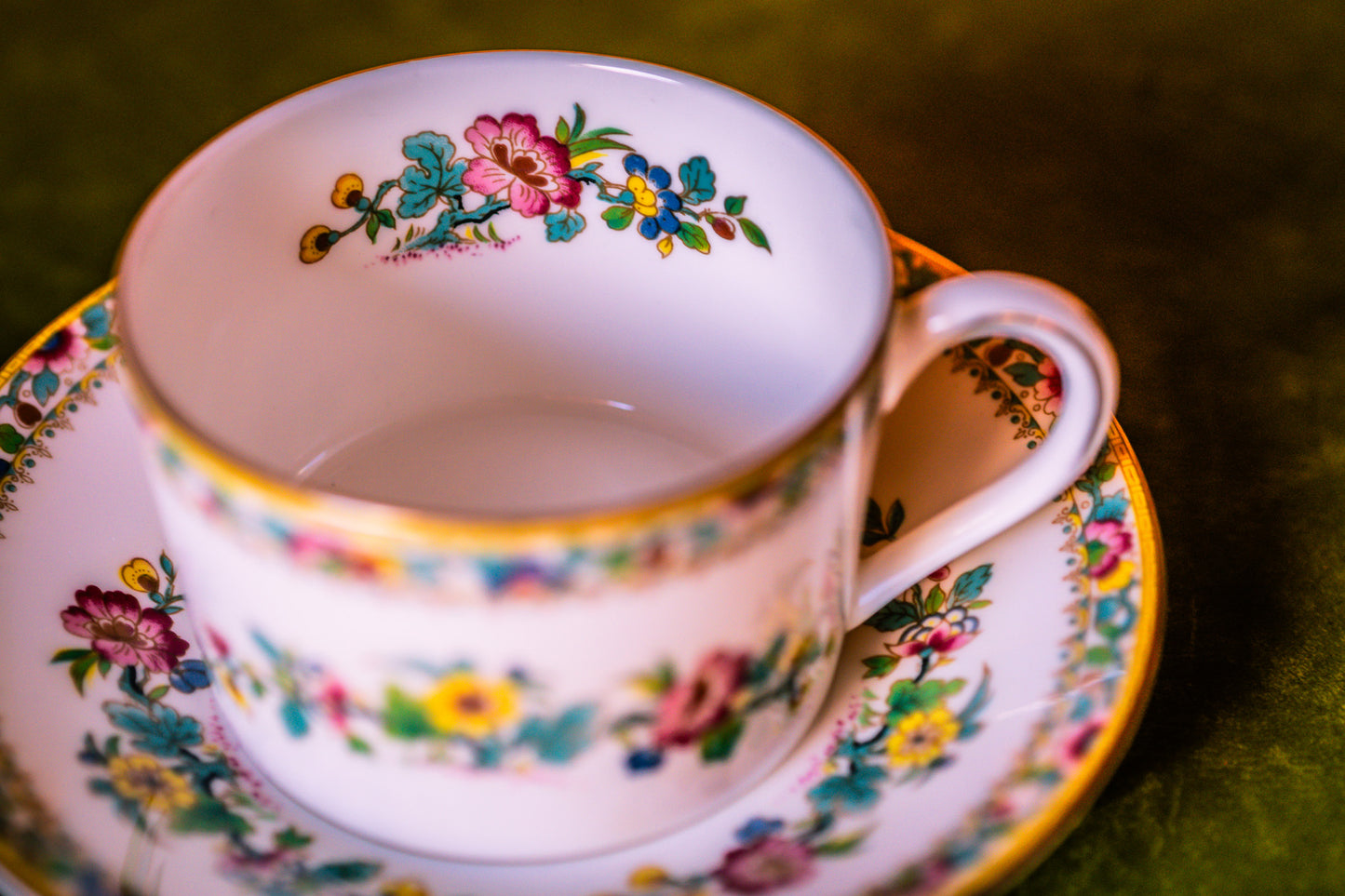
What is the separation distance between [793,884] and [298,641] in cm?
19

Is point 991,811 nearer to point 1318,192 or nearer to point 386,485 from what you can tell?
point 386,485

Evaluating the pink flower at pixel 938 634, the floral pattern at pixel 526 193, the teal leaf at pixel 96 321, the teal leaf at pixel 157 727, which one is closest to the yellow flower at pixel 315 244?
the floral pattern at pixel 526 193

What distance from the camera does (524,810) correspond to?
1.42 feet

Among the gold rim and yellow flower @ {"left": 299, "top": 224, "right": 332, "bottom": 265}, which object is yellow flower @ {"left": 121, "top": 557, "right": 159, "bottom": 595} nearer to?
yellow flower @ {"left": 299, "top": 224, "right": 332, "bottom": 265}

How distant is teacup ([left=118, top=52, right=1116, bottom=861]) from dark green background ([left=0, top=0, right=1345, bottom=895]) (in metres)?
0.18

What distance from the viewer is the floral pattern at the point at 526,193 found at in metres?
0.61

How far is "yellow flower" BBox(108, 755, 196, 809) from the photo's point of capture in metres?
0.46

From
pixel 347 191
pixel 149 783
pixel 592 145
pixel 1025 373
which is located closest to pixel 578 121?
pixel 592 145

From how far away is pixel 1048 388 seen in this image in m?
0.61

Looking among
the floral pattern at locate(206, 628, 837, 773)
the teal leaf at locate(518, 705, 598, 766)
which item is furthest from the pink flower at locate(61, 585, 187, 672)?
the teal leaf at locate(518, 705, 598, 766)

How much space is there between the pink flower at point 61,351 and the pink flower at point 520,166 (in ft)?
0.65

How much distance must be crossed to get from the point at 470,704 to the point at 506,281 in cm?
32

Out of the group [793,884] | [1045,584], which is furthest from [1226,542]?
[793,884]

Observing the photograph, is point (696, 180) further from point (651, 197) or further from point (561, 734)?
point (561, 734)
